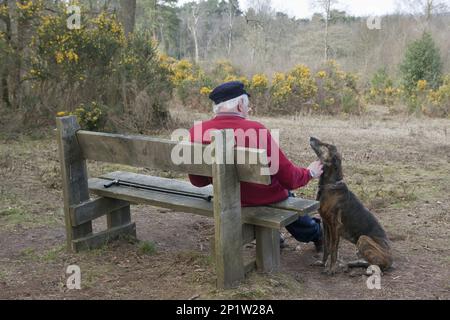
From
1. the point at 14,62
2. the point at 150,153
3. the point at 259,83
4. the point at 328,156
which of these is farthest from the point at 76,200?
the point at 259,83

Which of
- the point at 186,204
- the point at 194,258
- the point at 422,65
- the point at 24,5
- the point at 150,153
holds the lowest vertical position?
the point at 194,258

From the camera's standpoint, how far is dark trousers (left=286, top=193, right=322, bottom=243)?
4.52 m

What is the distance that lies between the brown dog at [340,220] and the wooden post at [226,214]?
97 centimetres

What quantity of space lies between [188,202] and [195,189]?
0.30 m

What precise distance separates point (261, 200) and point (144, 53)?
28.3 ft

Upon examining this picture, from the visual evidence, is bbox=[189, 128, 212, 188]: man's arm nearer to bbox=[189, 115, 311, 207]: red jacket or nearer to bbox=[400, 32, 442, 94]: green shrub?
bbox=[189, 115, 311, 207]: red jacket

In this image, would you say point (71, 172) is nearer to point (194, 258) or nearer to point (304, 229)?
point (194, 258)

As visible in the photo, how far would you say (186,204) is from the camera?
152 inches

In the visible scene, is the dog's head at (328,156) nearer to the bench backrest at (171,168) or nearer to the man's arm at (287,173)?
the man's arm at (287,173)

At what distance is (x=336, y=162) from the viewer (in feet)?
13.2

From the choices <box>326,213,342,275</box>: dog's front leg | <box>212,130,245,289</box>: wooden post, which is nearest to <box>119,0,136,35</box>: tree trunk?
<box>326,213,342,275</box>: dog's front leg

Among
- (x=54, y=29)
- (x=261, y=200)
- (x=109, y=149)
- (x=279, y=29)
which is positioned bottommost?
(x=261, y=200)
